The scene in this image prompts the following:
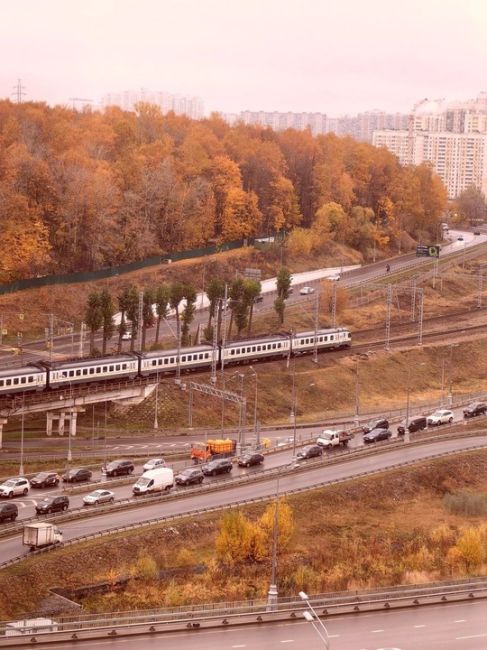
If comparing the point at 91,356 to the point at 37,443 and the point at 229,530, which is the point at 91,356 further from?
the point at 229,530

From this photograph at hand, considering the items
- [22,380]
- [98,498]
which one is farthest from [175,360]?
[98,498]

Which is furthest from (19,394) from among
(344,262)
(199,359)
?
(344,262)

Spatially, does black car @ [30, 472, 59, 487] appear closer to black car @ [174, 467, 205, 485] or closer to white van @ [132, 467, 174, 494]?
white van @ [132, 467, 174, 494]

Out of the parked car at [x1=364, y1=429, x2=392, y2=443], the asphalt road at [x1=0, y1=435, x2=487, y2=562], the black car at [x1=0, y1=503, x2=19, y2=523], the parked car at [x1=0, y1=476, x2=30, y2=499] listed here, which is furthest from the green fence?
the black car at [x1=0, y1=503, x2=19, y2=523]

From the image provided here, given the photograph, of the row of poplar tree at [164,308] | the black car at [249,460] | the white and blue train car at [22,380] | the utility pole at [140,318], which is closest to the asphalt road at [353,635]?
the black car at [249,460]

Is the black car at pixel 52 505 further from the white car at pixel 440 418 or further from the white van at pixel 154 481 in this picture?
the white car at pixel 440 418

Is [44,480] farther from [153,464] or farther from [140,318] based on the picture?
[140,318]

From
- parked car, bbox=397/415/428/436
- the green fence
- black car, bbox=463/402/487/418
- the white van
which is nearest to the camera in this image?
the white van
